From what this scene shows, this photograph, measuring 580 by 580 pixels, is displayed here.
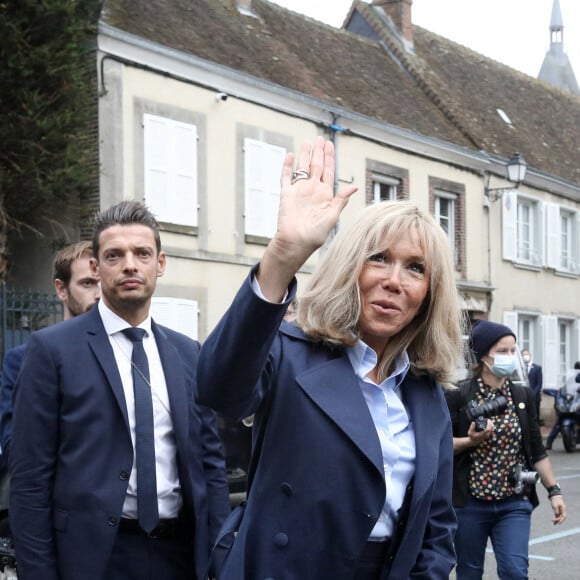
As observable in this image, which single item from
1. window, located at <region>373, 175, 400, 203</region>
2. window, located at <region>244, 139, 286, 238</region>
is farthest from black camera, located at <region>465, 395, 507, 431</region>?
window, located at <region>373, 175, 400, 203</region>

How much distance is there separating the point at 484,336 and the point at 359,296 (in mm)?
3161

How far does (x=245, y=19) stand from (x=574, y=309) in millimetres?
12232

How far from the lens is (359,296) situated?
101 inches

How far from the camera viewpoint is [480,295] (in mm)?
23844

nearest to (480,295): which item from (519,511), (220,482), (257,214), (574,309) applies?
(574,309)

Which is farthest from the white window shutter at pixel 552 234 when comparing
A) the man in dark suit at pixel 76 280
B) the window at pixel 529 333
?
the man in dark suit at pixel 76 280

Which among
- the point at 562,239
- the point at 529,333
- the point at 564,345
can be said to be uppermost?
the point at 562,239

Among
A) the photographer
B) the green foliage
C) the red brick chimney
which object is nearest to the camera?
the photographer

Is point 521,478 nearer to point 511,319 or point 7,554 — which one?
point 7,554

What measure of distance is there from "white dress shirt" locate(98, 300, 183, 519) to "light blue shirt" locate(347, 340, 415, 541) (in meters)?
1.02

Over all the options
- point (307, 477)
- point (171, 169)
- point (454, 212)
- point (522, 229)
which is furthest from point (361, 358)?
point (522, 229)

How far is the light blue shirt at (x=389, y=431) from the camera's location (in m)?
2.55

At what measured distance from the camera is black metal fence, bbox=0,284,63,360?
13281 millimetres

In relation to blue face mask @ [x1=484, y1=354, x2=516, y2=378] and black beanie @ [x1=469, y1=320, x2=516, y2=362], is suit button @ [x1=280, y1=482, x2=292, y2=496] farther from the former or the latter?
black beanie @ [x1=469, y1=320, x2=516, y2=362]
